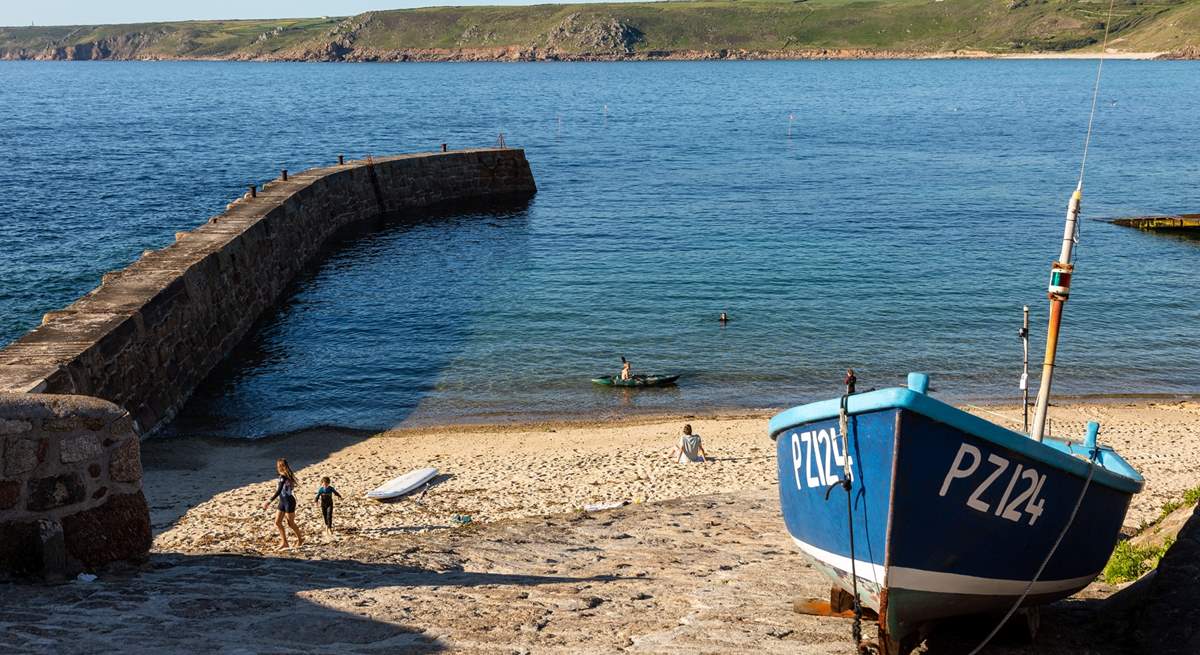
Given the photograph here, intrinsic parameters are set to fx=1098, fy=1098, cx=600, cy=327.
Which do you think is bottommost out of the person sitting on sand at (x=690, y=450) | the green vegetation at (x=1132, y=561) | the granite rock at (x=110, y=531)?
the person sitting on sand at (x=690, y=450)

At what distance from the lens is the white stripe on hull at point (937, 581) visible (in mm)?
10086

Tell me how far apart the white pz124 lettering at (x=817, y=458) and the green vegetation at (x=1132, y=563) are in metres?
4.26

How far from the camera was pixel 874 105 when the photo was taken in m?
128

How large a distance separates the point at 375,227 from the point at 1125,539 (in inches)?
1693

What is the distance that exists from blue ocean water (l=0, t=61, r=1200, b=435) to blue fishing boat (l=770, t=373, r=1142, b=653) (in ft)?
55.1

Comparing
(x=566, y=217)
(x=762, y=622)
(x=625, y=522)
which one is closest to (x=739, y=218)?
Answer: (x=566, y=217)

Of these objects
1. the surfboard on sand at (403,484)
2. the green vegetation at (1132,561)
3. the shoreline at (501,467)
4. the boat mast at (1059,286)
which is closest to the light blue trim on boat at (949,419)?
the boat mast at (1059,286)

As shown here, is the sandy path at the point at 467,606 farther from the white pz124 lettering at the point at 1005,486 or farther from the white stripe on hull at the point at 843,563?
the white pz124 lettering at the point at 1005,486

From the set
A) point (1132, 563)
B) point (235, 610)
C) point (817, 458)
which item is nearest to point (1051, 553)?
point (817, 458)

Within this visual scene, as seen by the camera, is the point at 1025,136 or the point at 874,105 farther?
the point at 874,105

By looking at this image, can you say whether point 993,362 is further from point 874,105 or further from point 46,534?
point 874,105

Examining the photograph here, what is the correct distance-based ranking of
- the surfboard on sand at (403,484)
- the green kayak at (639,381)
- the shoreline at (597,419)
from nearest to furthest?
the surfboard on sand at (403,484) → the shoreline at (597,419) → the green kayak at (639,381)

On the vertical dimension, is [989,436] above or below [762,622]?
above

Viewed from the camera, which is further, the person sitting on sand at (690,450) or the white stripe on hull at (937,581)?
the person sitting on sand at (690,450)
